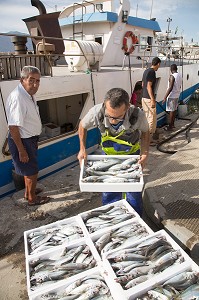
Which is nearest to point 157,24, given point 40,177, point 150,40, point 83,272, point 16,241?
point 150,40

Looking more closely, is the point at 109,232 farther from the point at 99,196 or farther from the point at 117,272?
the point at 99,196

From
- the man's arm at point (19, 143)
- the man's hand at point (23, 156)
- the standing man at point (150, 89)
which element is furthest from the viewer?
the standing man at point (150, 89)

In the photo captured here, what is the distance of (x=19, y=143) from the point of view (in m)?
3.79

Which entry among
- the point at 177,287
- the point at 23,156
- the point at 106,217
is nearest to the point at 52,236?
the point at 106,217

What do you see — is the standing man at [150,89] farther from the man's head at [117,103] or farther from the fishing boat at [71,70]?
the man's head at [117,103]

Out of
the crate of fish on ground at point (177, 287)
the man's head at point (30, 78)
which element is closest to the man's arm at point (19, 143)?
the man's head at point (30, 78)

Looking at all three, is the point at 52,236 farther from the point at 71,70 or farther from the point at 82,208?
the point at 71,70

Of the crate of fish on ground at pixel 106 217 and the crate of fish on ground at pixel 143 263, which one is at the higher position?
the crate of fish on ground at pixel 106 217

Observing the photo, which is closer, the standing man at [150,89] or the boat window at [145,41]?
the standing man at [150,89]

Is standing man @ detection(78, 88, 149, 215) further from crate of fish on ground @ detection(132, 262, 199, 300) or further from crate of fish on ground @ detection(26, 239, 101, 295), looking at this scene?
crate of fish on ground @ detection(132, 262, 199, 300)

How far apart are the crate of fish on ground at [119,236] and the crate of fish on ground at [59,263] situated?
0.09m

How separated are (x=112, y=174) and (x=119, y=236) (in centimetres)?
81

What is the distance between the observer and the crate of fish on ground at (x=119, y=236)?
2.26 m

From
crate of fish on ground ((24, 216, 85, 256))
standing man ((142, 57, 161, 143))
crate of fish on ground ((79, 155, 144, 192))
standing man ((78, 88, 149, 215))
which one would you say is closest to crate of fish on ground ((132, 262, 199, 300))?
crate of fish on ground ((24, 216, 85, 256))
